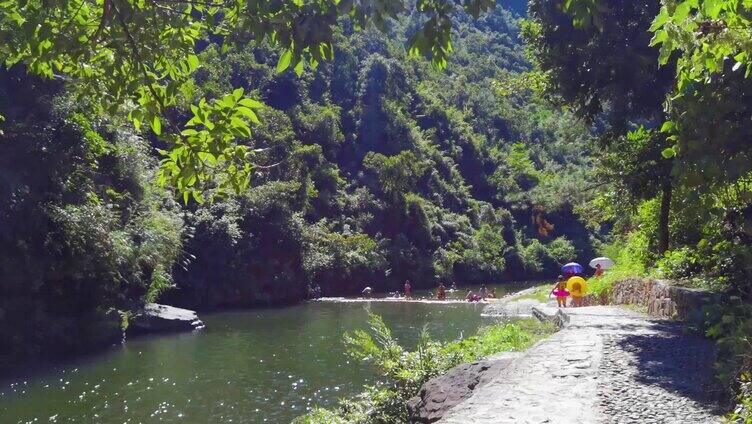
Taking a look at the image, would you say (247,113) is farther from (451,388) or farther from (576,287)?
(576,287)

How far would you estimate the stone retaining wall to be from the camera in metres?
11.1

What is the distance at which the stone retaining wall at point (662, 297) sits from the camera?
36.6 ft

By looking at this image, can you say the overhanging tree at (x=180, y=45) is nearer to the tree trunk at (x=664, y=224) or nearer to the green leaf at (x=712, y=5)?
the green leaf at (x=712, y=5)

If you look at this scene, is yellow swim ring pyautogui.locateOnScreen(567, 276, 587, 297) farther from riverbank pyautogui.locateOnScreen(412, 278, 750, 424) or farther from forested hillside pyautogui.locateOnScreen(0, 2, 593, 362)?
riverbank pyautogui.locateOnScreen(412, 278, 750, 424)

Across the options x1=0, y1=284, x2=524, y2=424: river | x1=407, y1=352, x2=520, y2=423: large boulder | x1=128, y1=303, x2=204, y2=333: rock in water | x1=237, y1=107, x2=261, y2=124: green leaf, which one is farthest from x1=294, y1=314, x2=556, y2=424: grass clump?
x1=128, y1=303, x2=204, y2=333: rock in water

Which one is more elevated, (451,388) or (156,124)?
(156,124)

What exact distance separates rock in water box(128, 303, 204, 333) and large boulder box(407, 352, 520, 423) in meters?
21.2

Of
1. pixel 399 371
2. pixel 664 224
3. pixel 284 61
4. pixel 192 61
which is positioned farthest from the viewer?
pixel 664 224

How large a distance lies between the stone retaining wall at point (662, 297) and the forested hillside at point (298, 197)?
5140mm

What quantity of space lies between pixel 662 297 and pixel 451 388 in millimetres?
5720

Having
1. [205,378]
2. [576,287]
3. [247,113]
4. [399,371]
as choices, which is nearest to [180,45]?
[247,113]

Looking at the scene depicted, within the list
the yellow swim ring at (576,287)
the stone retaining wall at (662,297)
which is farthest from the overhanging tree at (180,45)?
the yellow swim ring at (576,287)

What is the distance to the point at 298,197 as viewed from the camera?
53531mm

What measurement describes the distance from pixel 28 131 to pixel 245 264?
74.7 feet
